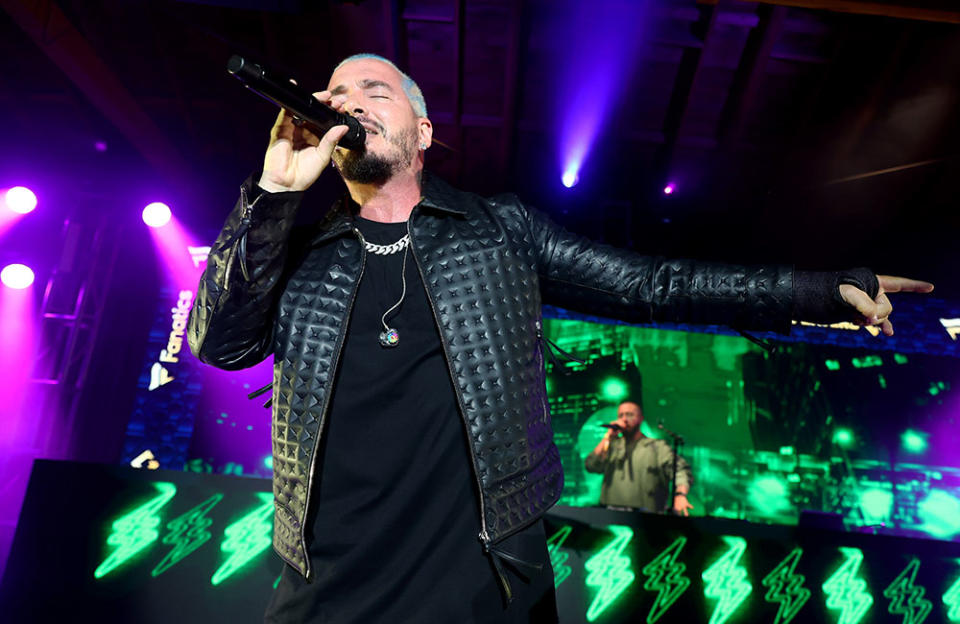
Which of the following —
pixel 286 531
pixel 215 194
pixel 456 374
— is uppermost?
pixel 215 194

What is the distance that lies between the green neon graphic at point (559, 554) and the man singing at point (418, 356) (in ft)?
7.16

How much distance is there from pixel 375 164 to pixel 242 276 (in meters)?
0.43

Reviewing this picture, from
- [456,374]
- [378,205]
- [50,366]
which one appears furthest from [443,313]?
[50,366]

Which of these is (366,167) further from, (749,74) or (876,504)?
(876,504)

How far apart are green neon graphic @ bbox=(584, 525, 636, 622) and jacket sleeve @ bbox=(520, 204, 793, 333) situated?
225cm

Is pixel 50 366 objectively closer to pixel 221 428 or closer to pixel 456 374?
pixel 221 428

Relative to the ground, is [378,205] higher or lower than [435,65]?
lower

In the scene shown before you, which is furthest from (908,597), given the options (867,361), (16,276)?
(16,276)

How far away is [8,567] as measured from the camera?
128 inches

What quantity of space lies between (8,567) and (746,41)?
17.3ft

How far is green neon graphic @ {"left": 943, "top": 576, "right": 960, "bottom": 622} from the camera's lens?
328 cm

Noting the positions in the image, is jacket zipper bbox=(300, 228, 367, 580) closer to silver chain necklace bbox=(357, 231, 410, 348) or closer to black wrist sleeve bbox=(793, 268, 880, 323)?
silver chain necklace bbox=(357, 231, 410, 348)

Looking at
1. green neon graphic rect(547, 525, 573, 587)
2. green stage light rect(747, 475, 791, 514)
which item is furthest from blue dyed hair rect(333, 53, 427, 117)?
green stage light rect(747, 475, 791, 514)

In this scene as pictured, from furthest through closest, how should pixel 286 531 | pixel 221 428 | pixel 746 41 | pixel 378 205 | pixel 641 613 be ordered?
pixel 221 428 < pixel 746 41 < pixel 641 613 < pixel 378 205 < pixel 286 531
